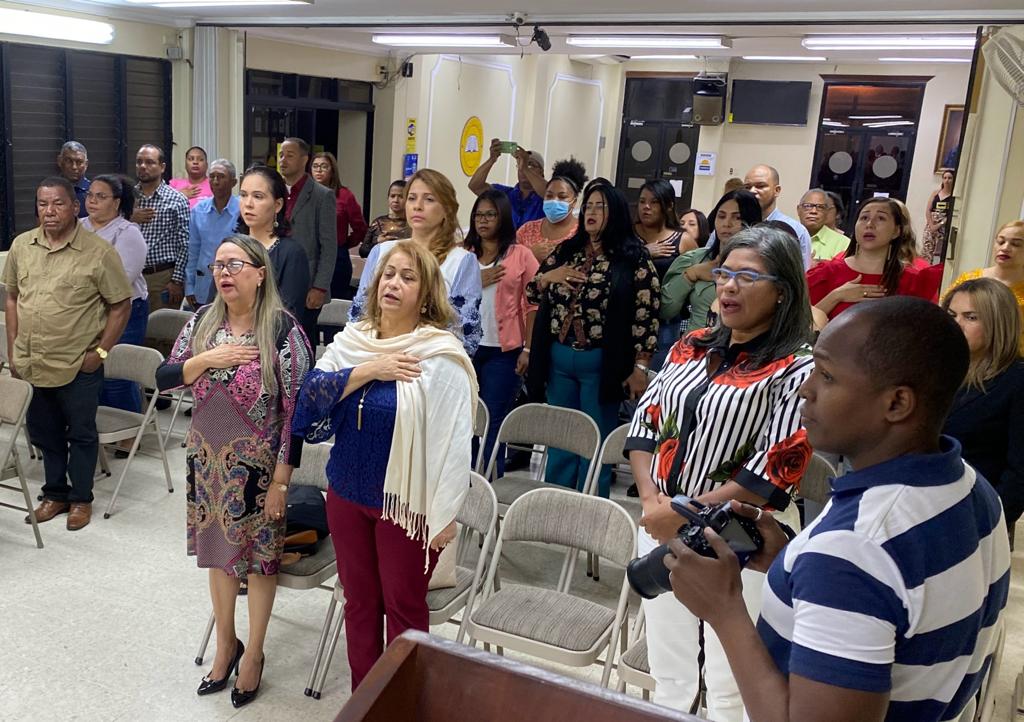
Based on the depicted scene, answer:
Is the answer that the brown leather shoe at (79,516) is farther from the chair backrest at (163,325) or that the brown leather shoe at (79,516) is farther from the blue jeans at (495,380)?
the blue jeans at (495,380)

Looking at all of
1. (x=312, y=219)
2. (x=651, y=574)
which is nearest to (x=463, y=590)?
(x=651, y=574)

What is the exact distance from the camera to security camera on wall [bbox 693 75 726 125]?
9453 millimetres

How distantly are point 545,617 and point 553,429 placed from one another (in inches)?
48.2

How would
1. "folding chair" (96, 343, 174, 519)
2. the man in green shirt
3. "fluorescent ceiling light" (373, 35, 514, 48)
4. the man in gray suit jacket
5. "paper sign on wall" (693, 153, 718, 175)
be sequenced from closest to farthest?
"folding chair" (96, 343, 174, 519) < the man in gray suit jacket < the man in green shirt < "fluorescent ceiling light" (373, 35, 514, 48) < "paper sign on wall" (693, 153, 718, 175)

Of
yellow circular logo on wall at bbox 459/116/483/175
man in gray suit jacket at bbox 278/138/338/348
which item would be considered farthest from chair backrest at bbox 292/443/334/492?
yellow circular logo on wall at bbox 459/116/483/175

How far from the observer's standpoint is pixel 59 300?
414 cm

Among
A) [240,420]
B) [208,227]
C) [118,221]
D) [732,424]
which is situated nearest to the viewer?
[732,424]

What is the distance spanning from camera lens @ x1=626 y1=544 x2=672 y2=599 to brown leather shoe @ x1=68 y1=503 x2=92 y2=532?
3.68 meters

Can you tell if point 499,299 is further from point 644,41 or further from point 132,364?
point 644,41

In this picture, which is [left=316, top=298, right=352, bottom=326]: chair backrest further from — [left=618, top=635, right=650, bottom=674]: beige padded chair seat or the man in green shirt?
[left=618, top=635, right=650, bottom=674]: beige padded chair seat

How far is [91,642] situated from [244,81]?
5.75 metres

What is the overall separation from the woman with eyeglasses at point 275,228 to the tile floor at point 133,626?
Result: 1282mm

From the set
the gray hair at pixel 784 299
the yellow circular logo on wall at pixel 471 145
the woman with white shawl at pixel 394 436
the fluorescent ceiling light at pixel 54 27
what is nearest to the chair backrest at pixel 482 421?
the woman with white shawl at pixel 394 436

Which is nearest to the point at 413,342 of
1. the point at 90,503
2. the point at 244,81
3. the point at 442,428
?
the point at 442,428
